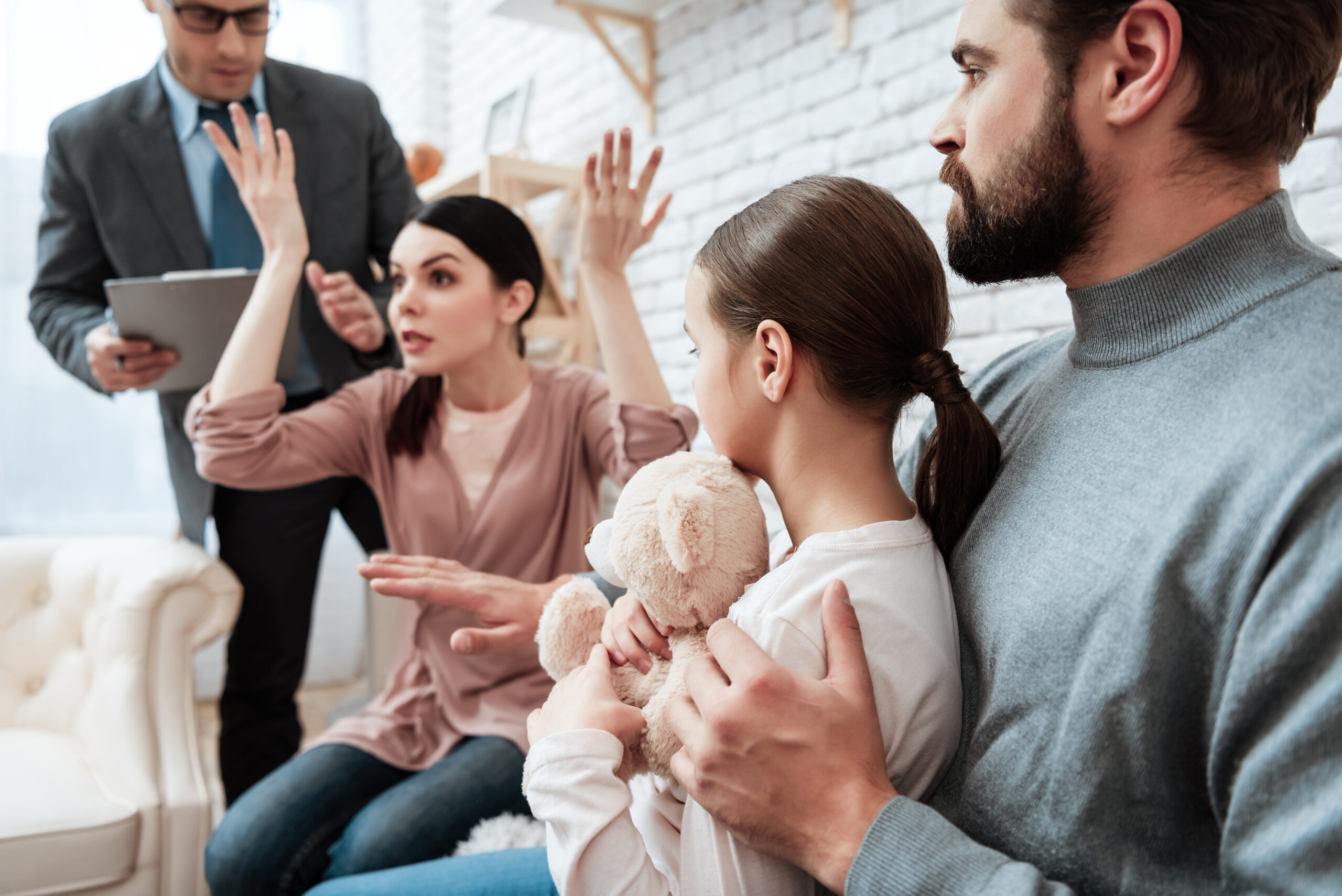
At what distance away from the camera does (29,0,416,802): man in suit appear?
5.54 ft

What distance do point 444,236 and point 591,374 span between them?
0.34 meters

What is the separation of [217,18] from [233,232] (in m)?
0.39

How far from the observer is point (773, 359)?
0.73m

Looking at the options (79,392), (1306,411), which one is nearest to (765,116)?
(1306,411)

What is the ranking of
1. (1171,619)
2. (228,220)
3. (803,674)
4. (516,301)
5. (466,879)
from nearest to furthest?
(1171,619) < (803,674) < (466,879) < (516,301) < (228,220)

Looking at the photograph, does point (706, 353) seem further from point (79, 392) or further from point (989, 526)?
point (79, 392)

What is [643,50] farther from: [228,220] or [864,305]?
[864,305]

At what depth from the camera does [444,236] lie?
1.46 m

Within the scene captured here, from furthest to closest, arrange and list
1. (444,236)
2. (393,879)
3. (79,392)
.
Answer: (79,392)
(444,236)
(393,879)

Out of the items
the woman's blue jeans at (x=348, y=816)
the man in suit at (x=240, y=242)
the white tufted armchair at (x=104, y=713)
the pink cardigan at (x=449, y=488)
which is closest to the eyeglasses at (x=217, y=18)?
the man in suit at (x=240, y=242)

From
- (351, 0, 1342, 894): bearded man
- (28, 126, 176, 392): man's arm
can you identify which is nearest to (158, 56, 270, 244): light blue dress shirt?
(28, 126, 176, 392): man's arm

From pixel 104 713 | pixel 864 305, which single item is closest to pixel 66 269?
pixel 104 713

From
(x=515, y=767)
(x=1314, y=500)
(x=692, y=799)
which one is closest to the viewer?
(x=1314, y=500)

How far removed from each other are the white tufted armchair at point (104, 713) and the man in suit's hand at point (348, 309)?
1.64 feet
